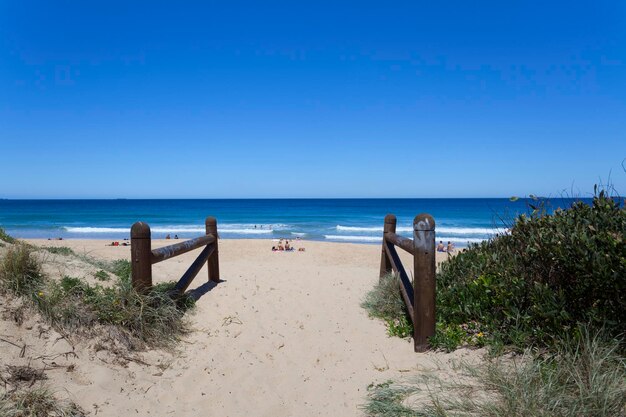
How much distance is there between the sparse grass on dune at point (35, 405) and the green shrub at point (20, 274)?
1.50 m

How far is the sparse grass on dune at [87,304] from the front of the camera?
410cm

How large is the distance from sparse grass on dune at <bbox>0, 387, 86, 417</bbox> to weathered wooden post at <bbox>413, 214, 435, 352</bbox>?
10.9 feet

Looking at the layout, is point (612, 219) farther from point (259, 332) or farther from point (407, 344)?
point (259, 332)

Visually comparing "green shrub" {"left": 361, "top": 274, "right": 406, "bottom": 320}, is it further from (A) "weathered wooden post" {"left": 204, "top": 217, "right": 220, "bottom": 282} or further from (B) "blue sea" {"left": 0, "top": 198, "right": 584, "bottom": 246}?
(A) "weathered wooden post" {"left": 204, "top": 217, "right": 220, "bottom": 282}

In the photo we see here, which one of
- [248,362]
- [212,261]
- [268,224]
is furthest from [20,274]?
[268,224]

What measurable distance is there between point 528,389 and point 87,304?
4.29 metres

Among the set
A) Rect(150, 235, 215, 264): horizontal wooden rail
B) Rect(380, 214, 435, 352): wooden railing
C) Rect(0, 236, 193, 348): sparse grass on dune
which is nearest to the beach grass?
Rect(380, 214, 435, 352): wooden railing

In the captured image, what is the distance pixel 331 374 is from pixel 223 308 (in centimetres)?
227

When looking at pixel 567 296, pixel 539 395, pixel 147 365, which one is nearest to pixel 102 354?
pixel 147 365

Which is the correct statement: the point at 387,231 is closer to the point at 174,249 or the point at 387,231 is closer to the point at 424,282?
the point at 424,282

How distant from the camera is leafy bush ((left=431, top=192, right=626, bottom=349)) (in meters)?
3.38

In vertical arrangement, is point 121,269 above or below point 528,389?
above

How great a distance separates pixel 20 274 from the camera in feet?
14.2

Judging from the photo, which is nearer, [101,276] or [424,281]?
[424,281]
